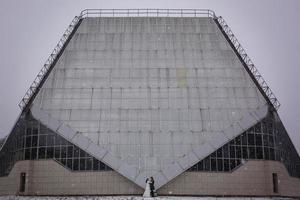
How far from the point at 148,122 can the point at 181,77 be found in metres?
7.11

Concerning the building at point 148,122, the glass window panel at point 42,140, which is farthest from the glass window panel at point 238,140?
the glass window panel at point 42,140

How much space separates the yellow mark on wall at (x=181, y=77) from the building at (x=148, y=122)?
0.38 feet

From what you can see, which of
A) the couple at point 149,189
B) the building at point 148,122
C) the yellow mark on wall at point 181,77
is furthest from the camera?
the yellow mark on wall at point 181,77

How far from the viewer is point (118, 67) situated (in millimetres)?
55000

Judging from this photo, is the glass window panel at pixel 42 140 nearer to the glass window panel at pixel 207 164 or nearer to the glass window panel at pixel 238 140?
the glass window panel at pixel 207 164

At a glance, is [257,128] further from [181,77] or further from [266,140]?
[181,77]

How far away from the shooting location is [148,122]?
167 feet

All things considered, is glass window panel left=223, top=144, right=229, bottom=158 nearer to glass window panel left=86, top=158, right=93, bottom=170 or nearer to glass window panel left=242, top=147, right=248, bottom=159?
glass window panel left=242, top=147, right=248, bottom=159

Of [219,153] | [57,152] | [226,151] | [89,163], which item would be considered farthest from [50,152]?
[226,151]

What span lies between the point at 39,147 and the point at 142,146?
10.7 meters

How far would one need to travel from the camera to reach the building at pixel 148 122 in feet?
157

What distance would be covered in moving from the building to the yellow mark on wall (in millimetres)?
117

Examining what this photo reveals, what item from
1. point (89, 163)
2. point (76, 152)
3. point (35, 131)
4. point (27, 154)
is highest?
Result: point (35, 131)

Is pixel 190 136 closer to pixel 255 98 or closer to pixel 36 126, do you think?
pixel 255 98
